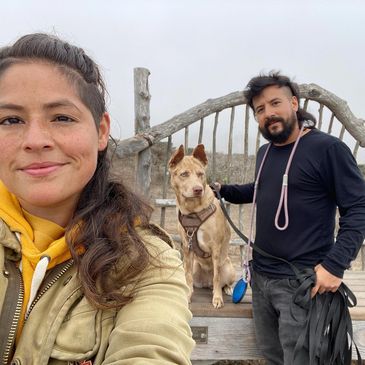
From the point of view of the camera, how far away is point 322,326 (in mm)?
2453

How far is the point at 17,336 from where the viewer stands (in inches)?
38.8

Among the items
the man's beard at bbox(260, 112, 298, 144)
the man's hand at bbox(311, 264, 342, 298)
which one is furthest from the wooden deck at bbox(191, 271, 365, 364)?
the man's beard at bbox(260, 112, 298, 144)

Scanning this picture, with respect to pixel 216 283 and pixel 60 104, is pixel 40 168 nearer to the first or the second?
pixel 60 104

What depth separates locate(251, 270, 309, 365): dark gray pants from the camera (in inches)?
101

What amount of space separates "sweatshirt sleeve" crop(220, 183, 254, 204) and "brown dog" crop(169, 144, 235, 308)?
140 mm

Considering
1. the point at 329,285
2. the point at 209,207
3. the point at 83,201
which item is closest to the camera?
the point at 83,201

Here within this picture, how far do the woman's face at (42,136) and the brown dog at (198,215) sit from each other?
227cm

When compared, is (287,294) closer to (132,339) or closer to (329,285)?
(329,285)

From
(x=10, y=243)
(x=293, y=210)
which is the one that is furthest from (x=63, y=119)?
(x=293, y=210)

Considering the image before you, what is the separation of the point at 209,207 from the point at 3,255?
2.55 meters

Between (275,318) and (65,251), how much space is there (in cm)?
224

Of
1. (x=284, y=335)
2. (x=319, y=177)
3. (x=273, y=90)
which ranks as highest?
(x=273, y=90)

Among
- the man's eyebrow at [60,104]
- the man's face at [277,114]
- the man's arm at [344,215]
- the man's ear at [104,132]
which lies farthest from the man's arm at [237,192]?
the man's eyebrow at [60,104]

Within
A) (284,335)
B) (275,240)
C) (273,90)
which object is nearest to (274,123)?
(273,90)
